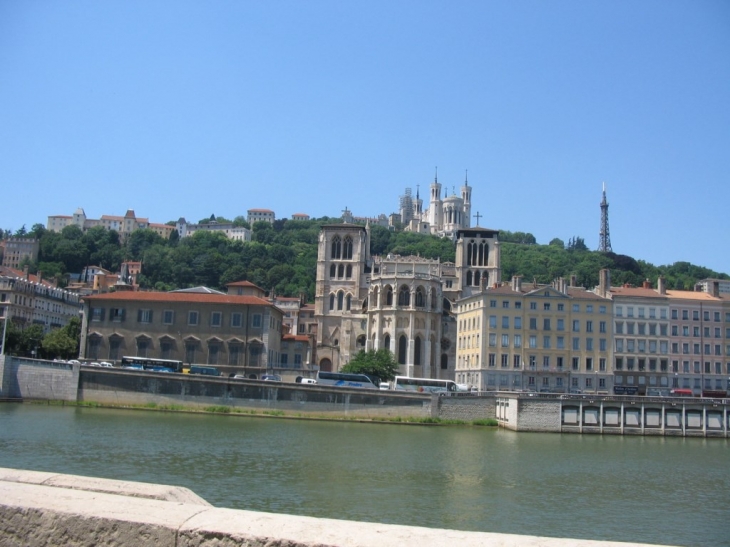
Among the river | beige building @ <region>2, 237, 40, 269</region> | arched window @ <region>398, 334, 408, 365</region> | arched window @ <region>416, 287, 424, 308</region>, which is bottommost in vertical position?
the river

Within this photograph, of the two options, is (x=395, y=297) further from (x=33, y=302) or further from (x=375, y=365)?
(x=33, y=302)

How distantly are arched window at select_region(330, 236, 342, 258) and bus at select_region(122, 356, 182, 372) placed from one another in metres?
42.9

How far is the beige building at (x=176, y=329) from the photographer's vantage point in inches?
2763

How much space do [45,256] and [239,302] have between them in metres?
107

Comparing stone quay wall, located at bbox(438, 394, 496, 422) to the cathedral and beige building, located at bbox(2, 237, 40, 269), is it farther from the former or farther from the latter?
beige building, located at bbox(2, 237, 40, 269)

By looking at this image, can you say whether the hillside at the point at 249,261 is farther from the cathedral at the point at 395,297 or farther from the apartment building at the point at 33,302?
the cathedral at the point at 395,297

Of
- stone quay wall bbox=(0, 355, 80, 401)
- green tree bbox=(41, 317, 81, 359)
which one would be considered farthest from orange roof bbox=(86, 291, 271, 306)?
green tree bbox=(41, 317, 81, 359)

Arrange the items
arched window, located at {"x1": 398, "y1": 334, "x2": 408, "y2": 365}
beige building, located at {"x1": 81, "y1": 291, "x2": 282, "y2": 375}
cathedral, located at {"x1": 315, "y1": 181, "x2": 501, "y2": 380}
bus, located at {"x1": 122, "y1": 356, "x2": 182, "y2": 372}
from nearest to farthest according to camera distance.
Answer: bus, located at {"x1": 122, "y1": 356, "x2": 182, "y2": 372} < beige building, located at {"x1": 81, "y1": 291, "x2": 282, "y2": 375} < arched window, located at {"x1": 398, "y1": 334, "x2": 408, "y2": 365} < cathedral, located at {"x1": 315, "y1": 181, "x2": 501, "y2": 380}

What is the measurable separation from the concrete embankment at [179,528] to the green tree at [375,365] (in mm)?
74151

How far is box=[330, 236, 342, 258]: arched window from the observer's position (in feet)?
348

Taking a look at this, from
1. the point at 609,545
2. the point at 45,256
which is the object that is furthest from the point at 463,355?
the point at 45,256

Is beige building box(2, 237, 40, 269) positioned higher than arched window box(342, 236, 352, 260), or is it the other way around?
beige building box(2, 237, 40, 269)

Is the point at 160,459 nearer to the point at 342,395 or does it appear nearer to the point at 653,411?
the point at 342,395

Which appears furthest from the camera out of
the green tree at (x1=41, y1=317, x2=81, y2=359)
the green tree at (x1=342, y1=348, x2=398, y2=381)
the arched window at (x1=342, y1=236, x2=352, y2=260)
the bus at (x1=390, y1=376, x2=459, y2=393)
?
the arched window at (x1=342, y1=236, x2=352, y2=260)
